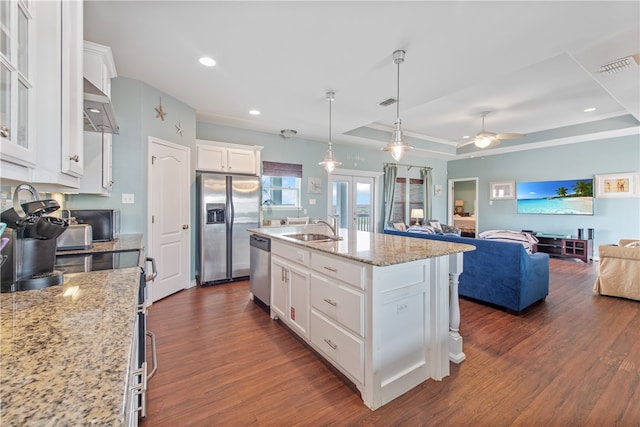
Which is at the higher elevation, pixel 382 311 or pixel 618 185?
pixel 618 185

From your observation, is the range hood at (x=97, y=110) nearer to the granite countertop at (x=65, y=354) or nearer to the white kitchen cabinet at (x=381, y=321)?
the granite countertop at (x=65, y=354)

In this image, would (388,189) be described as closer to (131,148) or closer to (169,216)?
(169,216)

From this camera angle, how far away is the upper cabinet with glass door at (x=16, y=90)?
0.84 metres

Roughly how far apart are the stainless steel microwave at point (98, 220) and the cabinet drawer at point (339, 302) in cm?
208

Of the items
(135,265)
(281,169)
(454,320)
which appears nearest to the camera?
(135,265)

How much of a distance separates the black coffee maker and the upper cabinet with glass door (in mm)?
213

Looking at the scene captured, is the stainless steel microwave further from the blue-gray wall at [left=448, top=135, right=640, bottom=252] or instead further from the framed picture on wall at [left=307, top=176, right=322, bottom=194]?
the blue-gray wall at [left=448, top=135, right=640, bottom=252]

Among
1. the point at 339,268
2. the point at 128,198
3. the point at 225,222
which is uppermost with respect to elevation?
the point at 128,198

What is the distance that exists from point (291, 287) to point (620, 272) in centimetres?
412

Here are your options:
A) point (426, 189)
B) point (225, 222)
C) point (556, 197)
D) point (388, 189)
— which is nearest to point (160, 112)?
point (225, 222)

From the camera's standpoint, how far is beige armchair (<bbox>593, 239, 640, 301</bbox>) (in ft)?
11.1

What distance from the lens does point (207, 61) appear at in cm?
271

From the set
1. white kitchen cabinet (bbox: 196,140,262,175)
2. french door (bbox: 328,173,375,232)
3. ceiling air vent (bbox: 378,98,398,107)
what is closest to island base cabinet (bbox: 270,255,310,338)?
white kitchen cabinet (bbox: 196,140,262,175)

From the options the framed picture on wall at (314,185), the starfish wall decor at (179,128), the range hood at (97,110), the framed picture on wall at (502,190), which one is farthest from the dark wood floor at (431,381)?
the framed picture on wall at (502,190)
